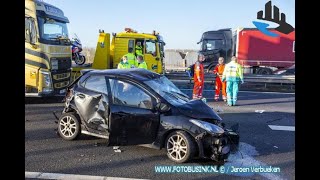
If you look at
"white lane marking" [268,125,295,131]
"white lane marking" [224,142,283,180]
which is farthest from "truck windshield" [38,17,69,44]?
"white lane marking" [268,125,295,131]

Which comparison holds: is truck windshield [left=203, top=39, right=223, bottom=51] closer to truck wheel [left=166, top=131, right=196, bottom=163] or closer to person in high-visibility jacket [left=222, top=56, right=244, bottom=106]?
person in high-visibility jacket [left=222, top=56, right=244, bottom=106]

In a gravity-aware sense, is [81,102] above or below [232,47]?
below

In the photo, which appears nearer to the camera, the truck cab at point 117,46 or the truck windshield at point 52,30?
the truck windshield at point 52,30

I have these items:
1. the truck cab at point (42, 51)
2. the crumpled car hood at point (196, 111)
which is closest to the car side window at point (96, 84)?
the crumpled car hood at point (196, 111)

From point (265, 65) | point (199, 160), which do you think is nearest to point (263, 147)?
point (199, 160)

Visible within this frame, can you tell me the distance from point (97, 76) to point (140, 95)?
43.7 inches

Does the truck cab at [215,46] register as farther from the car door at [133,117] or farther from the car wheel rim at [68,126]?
the car door at [133,117]

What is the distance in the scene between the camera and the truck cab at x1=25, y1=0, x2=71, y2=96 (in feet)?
31.5

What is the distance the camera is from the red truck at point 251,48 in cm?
2145

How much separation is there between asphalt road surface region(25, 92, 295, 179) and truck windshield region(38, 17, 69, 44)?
2819 millimetres

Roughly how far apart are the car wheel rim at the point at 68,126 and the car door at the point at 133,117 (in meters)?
1.12

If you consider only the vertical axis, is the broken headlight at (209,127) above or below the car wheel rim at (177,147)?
above
